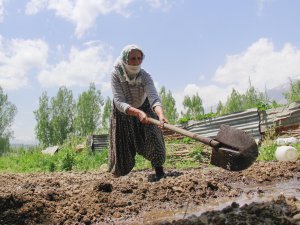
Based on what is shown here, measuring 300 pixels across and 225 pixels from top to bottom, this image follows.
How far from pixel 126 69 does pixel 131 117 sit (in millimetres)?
606

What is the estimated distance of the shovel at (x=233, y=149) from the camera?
3502 millimetres

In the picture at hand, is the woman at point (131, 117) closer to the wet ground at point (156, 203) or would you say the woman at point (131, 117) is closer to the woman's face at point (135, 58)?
the woman's face at point (135, 58)

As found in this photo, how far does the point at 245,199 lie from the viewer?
3.52 m

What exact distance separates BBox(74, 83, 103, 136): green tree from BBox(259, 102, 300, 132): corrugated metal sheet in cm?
2556

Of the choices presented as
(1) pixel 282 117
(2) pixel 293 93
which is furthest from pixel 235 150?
(2) pixel 293 93

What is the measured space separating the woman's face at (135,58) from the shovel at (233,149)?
138 cm

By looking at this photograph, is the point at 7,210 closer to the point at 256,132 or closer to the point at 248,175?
the point at 248,175

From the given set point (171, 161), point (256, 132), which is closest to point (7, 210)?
point (171, 161)

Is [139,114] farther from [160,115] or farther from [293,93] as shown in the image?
[293,93]

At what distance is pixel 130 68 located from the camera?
4.82 m

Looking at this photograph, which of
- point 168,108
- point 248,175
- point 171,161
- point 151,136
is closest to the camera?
point 248,175

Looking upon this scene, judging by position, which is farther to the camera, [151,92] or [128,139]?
[128,139]

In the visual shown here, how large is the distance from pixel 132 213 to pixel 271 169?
2.11 meters

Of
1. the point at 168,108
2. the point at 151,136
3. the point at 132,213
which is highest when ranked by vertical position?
the point at 168,108
